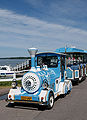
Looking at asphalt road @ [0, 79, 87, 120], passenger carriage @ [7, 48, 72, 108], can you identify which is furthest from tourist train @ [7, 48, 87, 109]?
asphalt road @ [0, 79, 87, 120]

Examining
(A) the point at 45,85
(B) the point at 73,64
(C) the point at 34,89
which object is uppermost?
(B) the point at 73,64

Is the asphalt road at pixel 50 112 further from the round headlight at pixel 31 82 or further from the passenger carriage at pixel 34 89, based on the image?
the round headlight at pixel 31 82

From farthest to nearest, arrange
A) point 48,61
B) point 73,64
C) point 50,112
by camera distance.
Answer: point 73,64, point 48,61, point 50,112

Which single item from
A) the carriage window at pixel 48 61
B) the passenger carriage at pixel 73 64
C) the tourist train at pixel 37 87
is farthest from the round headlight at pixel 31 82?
the passenger carriage at pixel 73 64

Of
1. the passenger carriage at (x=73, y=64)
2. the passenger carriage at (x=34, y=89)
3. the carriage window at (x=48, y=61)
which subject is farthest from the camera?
the passenger carriage at (x=73, y=64)

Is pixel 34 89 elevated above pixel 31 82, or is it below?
below

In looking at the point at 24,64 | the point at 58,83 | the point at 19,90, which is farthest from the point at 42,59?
the point at 24,64

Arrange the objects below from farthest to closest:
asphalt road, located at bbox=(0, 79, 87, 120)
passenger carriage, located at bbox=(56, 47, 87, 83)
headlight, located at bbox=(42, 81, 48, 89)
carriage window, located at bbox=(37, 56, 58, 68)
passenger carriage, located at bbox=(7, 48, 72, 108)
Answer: passenger carriage, located at bbox=(56, 47, 87, 83) < carriage window, located at bbox=(37, 56, 58, 68) < headlight, located at bbox=(42, 81, 48, 89) < passenger carriage, located at bbox=(7, 48, 72, 108) < asphalt road, located at bbox=(0, 79, 87, 120)

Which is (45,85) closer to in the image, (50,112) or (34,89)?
(34,89)

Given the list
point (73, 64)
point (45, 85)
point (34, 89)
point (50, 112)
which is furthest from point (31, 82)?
point (73, 64)

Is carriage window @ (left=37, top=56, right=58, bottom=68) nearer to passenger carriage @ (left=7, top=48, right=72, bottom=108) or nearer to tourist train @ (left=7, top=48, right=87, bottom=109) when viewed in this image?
tourist train @ (left=7, top=48, right=87, bottom=109)

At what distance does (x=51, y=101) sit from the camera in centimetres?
712

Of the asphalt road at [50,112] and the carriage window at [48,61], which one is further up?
the carriage window at [48,61]

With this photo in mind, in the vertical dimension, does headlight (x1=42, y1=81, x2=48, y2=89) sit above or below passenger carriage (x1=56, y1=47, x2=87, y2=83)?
below
